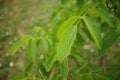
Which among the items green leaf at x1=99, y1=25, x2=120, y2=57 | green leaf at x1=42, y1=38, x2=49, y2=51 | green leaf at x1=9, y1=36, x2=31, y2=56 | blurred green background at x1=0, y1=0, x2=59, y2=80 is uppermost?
green leaf at x1=9, y1=36, x2=31, y2=56

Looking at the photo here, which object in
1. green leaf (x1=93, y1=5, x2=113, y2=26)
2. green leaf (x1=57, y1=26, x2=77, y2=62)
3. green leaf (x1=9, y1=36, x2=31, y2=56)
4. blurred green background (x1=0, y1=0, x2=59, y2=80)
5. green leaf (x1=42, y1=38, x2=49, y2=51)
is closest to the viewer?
green leaf (x1=57, y1=26, x2=77, y2=62)

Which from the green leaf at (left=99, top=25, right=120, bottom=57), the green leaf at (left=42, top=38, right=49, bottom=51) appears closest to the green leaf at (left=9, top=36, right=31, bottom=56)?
the green leaf at (left=42, top=38, right=49, bottom=51)

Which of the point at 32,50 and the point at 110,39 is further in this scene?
the point at 32,50

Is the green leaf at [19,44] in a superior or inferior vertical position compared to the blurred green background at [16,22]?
superior

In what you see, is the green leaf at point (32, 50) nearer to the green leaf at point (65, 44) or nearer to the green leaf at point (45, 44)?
the green leaf at point (45, 44)

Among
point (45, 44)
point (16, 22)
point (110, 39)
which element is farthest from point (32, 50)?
point (16, 22)

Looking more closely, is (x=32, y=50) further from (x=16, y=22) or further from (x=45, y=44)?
(x=16, y=22)

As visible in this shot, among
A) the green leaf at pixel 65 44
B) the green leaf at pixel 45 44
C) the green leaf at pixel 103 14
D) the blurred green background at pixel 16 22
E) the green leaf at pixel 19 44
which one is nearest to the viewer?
the green leaf at pixel 65 44

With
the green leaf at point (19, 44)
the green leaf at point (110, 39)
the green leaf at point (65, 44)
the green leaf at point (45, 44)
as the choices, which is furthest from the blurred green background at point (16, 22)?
the green leaf at point (65, 44)

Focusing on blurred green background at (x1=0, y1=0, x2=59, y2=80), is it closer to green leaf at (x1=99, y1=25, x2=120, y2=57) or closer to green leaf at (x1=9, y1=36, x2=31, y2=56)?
green leaf at (x1=9, y1=36, x2=31, y2=56)

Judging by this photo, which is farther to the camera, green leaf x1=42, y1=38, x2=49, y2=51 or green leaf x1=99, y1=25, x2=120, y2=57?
green leaf x1=42, y1=38, x2=49, y2=51

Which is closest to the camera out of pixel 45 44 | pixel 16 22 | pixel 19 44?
pixel 19 44

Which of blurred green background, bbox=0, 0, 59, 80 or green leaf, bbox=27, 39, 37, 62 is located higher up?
green leaf, bbox=27, 39, 37, 62
